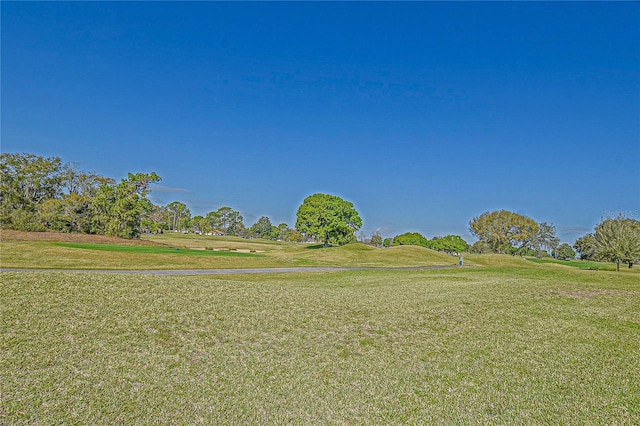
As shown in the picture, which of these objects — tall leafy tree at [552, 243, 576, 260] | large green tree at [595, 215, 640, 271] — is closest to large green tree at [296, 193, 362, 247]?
large green tree at [595, 215, 640, 271]

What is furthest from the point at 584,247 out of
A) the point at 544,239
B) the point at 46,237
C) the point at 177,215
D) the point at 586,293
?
the point at 177,215

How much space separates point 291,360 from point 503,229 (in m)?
86.3

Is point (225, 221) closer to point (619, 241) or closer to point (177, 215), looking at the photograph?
point (177, 215)

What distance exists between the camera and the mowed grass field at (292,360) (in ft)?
16.0

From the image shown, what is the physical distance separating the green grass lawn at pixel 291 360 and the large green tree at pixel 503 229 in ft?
254

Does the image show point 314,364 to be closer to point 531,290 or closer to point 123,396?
point 123,396

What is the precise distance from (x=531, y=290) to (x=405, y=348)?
10477mm

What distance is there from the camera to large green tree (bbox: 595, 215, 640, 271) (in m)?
34.5

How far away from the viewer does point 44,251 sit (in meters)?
27.9

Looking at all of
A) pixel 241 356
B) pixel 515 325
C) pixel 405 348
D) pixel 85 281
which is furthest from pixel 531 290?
pixel 85 281

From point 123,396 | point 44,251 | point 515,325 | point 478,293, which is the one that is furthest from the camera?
point 44,251

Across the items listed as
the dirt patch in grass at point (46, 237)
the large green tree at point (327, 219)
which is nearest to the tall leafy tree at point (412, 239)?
the large green tree at point (327, 219)

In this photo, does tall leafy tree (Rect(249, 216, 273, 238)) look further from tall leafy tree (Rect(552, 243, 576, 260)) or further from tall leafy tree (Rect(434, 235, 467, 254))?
tall leafy tree (Rect(552, 243, 576, 260))

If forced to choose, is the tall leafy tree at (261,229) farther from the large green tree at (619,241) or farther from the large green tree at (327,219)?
the large green tree at (619,241)
